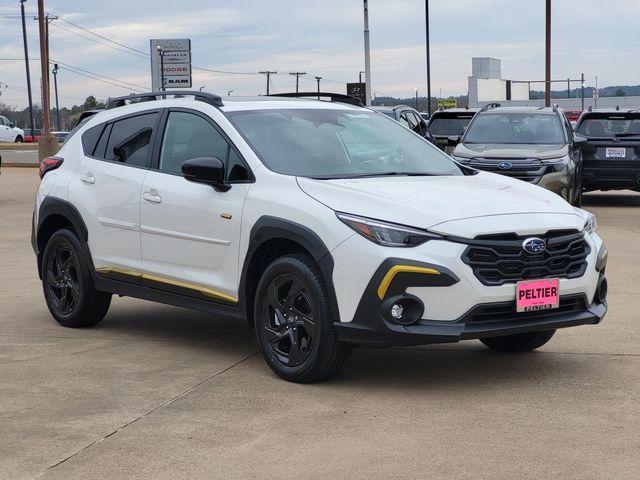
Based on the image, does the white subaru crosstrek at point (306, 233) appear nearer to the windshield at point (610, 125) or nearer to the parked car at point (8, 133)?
the windshield at point (610, 125)

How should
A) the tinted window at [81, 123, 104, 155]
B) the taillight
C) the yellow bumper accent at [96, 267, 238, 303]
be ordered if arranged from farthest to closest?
1. the taillight
2. the tinted window at [81, 123, 104, 155]
3. the yellow bumper accent at [96, 267, 238, 303]

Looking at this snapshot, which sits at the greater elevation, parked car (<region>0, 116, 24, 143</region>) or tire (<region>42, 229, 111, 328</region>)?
tire (<region>42, 229, 111, 328</region>)

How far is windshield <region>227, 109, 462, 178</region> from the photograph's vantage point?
6.90m

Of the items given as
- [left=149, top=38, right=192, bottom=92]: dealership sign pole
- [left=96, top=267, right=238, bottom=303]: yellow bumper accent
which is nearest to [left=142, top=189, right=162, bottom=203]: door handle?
[left=96, top=267, right=238, bottom=303]: yellow bumper accent

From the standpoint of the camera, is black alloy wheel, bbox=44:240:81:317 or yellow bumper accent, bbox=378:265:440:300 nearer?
yellow bumper accent, bbox=378:265:440:300

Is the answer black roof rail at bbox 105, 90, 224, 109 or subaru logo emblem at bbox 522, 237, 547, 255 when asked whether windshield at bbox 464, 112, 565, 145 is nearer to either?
black roof rail at bbox 105, 90, 224, 109

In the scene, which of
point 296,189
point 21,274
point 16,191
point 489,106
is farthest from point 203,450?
point 16,191

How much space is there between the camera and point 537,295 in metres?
6.11

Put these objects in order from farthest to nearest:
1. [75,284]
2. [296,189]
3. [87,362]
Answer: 1. [75,284]
2. [87,362]
3. [296,189]

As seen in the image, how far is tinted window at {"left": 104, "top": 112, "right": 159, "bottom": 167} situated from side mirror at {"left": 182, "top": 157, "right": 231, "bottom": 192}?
2.99ft

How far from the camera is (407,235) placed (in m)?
5.93

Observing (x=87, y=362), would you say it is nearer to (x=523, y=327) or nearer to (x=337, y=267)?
(x=337, y=267)

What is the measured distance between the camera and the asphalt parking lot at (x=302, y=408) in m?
4.89

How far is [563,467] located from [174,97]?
429 cm
